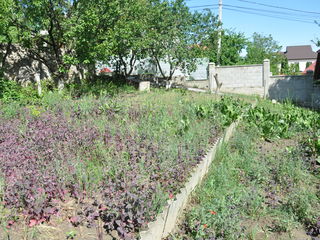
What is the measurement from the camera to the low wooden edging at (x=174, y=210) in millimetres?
2717

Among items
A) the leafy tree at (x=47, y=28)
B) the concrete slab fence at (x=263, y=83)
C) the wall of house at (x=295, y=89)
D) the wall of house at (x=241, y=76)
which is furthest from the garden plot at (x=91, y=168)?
the wall of house at (x=241, y=76)

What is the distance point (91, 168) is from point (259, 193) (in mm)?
2419

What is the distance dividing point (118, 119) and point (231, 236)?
12.6 ft

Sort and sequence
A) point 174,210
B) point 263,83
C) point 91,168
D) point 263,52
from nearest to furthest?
point 174,210 → point 91,168 → point 263,83 → point 263,52

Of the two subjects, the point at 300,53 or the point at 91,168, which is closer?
the point at 91,168

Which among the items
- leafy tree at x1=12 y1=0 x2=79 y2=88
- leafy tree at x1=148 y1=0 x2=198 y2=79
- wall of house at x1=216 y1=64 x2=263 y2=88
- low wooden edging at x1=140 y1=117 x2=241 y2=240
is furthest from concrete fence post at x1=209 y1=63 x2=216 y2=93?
low wooden edging at x1=140 y1=117 x2=241 y2=240

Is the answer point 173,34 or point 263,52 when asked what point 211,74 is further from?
point 263,52

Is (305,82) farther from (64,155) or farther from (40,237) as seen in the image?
(40,237)

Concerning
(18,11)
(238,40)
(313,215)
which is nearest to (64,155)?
(313,215)

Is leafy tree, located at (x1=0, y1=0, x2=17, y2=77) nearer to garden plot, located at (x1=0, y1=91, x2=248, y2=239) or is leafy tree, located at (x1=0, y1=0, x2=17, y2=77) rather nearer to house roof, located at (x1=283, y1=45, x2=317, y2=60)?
garden plot, located at (x1=0, y1=91, x2=248, y2=239)

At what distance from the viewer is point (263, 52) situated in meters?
34.4

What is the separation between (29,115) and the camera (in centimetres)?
635

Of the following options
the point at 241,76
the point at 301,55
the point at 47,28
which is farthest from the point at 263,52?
the point at 301,55

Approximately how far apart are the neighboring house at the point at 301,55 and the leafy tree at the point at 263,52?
28162mm
